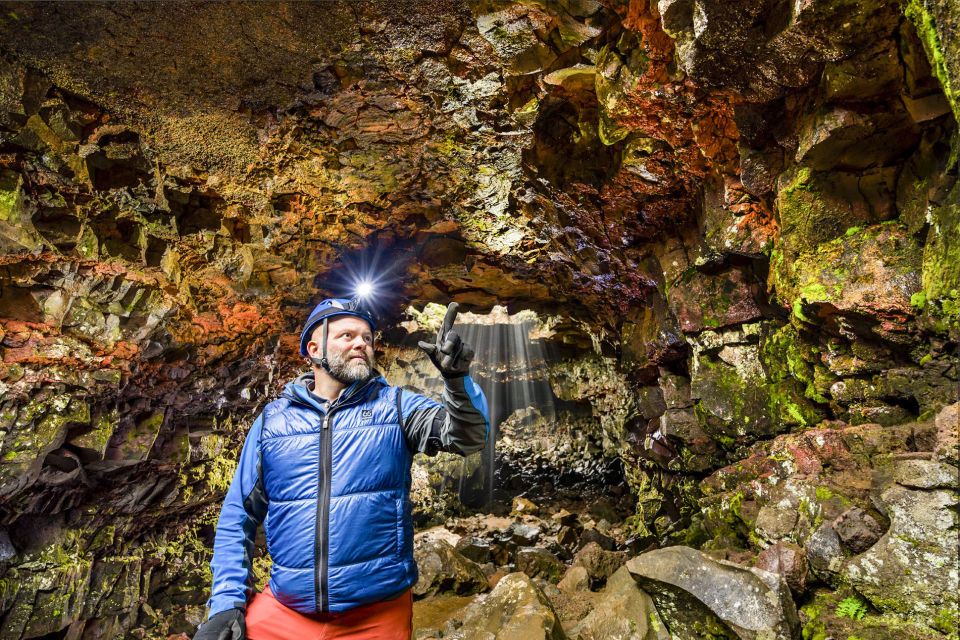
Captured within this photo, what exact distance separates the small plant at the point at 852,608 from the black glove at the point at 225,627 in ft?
12.0

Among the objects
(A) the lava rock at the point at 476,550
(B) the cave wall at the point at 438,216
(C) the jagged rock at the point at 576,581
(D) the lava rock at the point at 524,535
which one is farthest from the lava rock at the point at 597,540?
A: (C) the jagged rock at the point at 576,581

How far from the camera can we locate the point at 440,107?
5.64m

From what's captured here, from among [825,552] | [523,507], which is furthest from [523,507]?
[825,552]

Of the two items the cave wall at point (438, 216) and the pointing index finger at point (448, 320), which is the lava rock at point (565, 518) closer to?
the cave wall at point (438, 216)

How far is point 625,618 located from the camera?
415cm

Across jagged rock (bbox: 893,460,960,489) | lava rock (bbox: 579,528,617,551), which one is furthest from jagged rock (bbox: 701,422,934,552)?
lava rock (bbox: 579,528,617,551)

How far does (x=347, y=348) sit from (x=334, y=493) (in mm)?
831

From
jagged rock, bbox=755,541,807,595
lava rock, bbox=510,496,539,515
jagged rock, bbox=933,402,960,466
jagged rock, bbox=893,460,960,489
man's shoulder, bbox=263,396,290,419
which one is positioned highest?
man's shoulder, bbox=263,396,290,419

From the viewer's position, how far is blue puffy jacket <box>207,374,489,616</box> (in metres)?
2.41

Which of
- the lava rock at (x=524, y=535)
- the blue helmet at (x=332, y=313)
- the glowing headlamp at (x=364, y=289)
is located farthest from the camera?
the lava rock at (x=524, y=535)

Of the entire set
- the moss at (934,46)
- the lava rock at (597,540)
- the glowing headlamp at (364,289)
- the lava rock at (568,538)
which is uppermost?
the glowing headlamp at (364,289)

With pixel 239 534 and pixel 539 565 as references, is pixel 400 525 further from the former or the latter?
pixel 539 565

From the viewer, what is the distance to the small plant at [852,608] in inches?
120

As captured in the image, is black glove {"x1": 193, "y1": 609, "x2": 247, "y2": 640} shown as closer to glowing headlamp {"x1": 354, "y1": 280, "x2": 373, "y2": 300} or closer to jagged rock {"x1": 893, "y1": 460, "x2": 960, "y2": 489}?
jagged rock {"x1": 893, "y1": 460, "x2": 960, "y2": 489}
